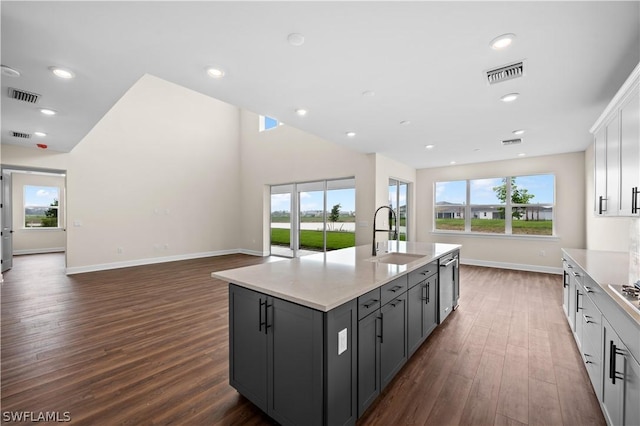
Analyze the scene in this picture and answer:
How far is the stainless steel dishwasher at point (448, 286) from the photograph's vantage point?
123 inches

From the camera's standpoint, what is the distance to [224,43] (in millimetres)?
2021

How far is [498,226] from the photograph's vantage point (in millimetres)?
6598

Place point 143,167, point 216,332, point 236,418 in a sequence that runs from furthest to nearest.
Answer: point 143,167 → point 216,332 → point 236,418

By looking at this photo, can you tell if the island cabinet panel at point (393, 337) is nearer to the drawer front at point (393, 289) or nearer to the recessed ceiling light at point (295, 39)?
the drawer front at point (393, 289)

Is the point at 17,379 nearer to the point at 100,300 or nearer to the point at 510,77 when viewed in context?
the point at 100,300

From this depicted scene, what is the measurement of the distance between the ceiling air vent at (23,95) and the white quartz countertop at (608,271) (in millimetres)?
5136

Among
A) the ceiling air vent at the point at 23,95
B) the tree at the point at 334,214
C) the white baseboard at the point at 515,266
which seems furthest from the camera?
the tree at the point at 334,214

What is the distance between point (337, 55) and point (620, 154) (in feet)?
8.27

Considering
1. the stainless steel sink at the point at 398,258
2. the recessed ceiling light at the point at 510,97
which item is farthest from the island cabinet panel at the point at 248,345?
the recessed ceiling light at the point at 510,97

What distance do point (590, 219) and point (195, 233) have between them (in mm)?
9021

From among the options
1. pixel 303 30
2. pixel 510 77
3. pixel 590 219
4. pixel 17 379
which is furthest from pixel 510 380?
pixel 590 219

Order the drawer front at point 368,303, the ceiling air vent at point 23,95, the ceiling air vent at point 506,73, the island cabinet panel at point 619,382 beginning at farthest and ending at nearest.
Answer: the ceiling air vent at point 23,95, the ceiling air vent at point 506,73, the drawer front at point 368,303, the island cabinet panel at point 619,382

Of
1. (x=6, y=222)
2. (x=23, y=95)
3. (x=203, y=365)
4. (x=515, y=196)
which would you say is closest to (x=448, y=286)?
(x=203, y=365)

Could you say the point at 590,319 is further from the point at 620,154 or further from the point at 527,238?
the point at 527,238
